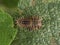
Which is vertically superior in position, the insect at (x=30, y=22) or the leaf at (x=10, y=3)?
the leaf at (x=10, y=3)

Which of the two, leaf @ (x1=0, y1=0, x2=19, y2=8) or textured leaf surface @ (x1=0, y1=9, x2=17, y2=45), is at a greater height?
leaf @ (x1=0, y1=0, x2=19, y2=8)

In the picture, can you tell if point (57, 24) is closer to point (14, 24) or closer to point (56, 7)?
point (56, 7)

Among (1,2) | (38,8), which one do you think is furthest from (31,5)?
(1,2)

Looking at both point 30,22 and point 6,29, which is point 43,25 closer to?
point 30,22

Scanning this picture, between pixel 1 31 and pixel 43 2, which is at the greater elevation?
pixel 43 2
